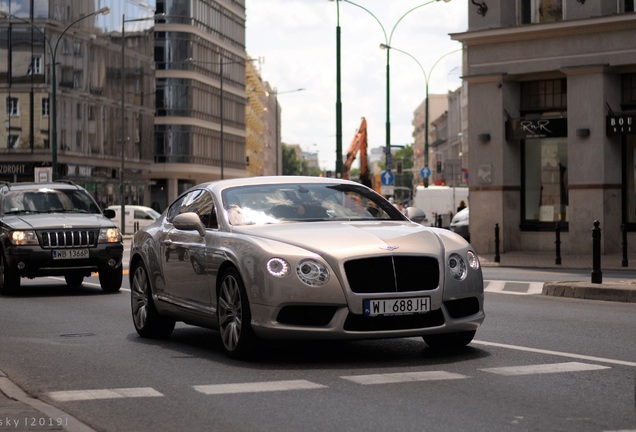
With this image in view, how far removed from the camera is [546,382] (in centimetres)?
859

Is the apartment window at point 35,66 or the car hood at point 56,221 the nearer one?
the car hood at point 56,221

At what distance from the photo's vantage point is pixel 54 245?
63.6ft

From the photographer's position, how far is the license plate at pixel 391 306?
9727 millimetres

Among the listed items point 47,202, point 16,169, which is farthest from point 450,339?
point 16,169

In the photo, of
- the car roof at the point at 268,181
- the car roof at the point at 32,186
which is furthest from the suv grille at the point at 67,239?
the car roof at the point at 268,181

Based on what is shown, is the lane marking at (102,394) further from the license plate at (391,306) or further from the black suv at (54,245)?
the black suv at (54,245)

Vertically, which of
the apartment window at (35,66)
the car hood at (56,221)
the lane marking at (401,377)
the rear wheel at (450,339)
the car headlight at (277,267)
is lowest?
the lane marking at (401,377)

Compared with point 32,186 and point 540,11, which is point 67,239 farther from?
point 540,11

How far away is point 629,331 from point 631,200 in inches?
753

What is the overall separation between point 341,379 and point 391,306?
1.00m

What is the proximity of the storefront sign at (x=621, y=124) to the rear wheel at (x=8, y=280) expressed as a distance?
15.9 metres

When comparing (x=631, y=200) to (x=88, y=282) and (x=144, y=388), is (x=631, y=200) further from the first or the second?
(x=144, y=388)

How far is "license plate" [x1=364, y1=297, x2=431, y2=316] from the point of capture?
31.9 feet

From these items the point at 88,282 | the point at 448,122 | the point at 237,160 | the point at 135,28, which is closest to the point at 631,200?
the point at 88,282
